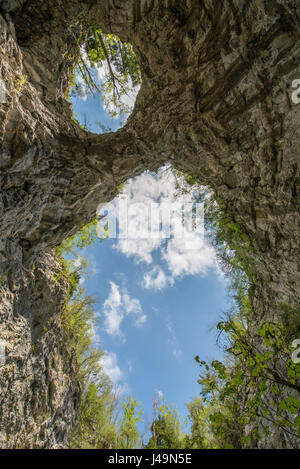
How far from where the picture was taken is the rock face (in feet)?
11.9

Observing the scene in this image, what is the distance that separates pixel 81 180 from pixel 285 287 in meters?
6.40

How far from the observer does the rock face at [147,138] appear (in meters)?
3.62

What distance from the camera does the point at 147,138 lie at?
5.94m

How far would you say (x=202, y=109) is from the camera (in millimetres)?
4844

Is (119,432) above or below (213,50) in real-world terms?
below

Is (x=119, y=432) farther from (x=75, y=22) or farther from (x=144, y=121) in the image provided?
(x=75, y=22)

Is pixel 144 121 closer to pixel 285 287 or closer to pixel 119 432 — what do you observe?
pixel 285 287

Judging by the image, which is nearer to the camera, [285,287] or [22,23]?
[285,287]

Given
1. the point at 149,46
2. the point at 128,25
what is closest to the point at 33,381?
the point at 149,46

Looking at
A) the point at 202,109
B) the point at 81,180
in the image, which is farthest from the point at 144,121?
the point at 81,180

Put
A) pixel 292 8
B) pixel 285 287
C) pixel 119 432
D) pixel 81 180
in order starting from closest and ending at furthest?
pixel 292 8
pixel 285 287
pixel 81 180
pixel 119 432

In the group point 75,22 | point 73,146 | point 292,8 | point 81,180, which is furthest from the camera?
point 75,22

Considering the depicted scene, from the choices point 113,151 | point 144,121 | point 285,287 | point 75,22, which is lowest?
point 285,287
